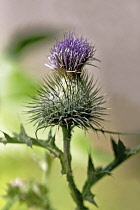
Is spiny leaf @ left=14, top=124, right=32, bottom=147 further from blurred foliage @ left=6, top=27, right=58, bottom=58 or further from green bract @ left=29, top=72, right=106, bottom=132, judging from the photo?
blurred foliage @ left=6, top=27, right=58, bottom=58

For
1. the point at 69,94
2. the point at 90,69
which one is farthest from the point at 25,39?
the point at 90,69

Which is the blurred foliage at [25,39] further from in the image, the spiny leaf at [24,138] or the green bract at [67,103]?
the spiny leaf at [24,138]

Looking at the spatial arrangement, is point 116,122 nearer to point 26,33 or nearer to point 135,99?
point 135,99

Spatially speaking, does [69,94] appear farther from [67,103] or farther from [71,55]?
[71,55]

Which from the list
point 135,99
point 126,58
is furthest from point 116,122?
point 126,58

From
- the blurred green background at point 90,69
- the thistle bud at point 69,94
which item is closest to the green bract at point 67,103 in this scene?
the thistle bud at point 69,94

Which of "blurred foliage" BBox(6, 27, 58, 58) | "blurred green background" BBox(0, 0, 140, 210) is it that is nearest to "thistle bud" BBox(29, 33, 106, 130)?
"blurred green background" BBox(0, 0, 140, 210)

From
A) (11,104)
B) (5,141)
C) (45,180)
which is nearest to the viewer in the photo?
(5,141)

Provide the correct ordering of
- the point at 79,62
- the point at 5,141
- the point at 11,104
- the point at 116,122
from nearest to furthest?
the point at 5,141 → the point at 79,62 → the point at 11,104 → the point at 116,122
